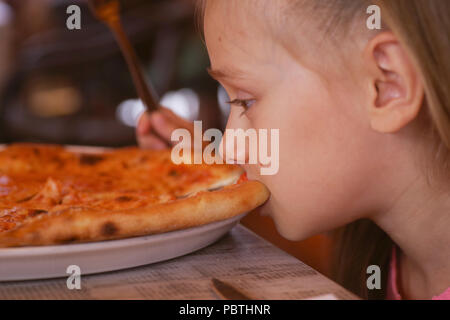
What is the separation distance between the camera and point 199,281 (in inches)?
26.7

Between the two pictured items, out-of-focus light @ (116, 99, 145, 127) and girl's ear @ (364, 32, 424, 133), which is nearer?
girl's ear @ (364, 32, 424, 133)

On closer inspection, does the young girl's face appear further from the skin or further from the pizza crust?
the pizza crust

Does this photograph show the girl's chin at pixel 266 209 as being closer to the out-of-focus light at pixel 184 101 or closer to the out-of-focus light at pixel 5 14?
the out-of-focus light at pixel 184 101

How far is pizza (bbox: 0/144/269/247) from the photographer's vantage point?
0.67 metres

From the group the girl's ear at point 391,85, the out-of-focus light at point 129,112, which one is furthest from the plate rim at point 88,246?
the out-of-focus light at point 129,112

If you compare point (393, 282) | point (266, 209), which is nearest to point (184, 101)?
point (393, 282)

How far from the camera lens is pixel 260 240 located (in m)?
0.85

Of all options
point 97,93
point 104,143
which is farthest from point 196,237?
point 97,93

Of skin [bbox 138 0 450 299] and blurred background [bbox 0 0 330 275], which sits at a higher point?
blurred background [bbox 0 0 330 275]

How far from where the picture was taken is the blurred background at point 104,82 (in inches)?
157

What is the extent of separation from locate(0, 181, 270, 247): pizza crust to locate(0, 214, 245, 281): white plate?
0.01 metres

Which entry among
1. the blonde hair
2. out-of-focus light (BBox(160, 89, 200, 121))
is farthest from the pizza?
out-of-focus light (BBox(160, 89, 200, 121))

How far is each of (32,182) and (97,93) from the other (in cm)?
364

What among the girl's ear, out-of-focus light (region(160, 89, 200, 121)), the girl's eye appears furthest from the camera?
out-of-focus light (region(160, 89, 200, 121))
